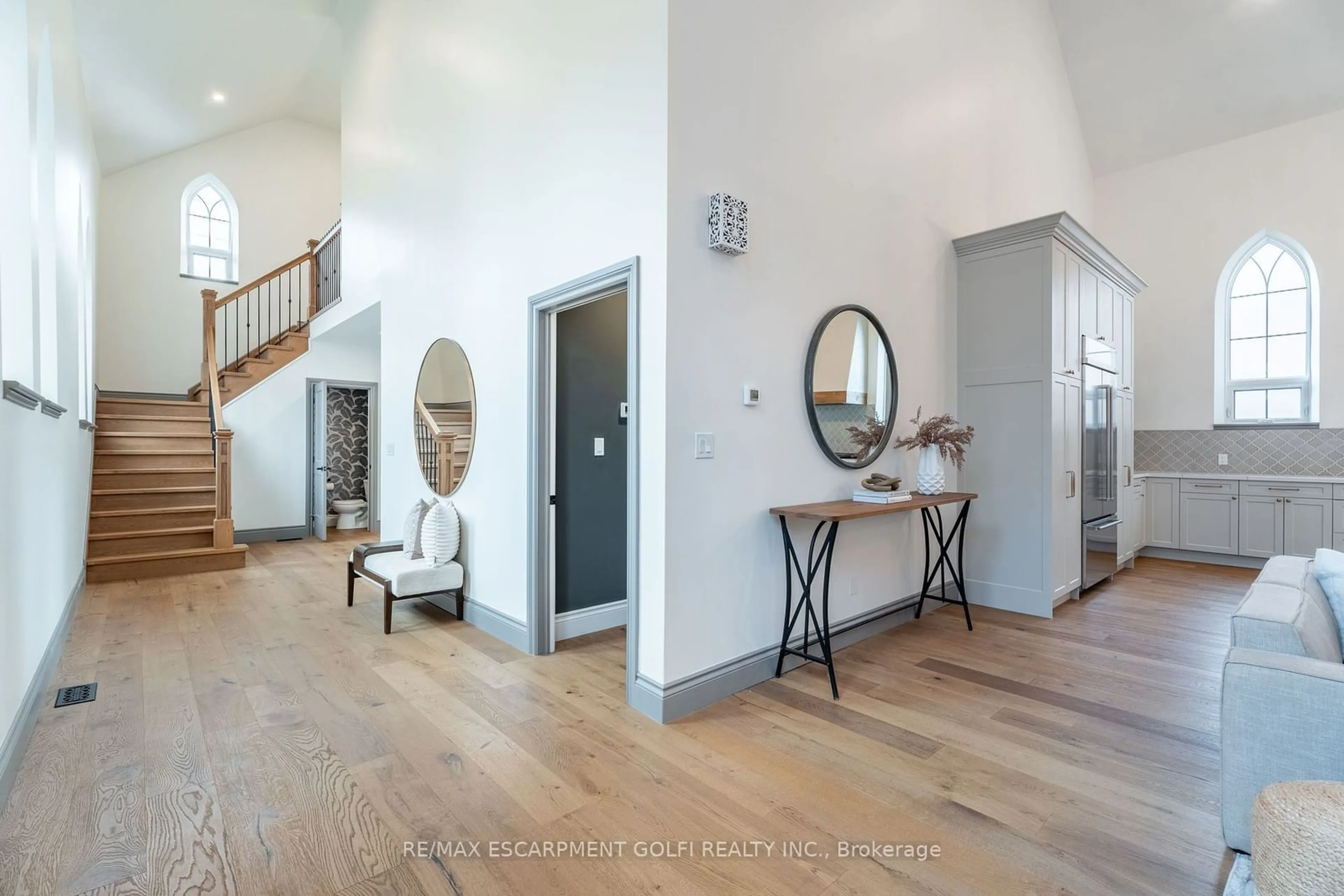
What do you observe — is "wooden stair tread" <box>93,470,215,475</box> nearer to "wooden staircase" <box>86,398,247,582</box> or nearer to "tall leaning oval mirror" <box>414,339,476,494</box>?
"wooden staircase" <box>86,398,247,582</box>

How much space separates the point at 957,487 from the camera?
4648mm

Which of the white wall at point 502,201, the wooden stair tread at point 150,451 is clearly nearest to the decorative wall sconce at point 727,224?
the white wall at point 502,201

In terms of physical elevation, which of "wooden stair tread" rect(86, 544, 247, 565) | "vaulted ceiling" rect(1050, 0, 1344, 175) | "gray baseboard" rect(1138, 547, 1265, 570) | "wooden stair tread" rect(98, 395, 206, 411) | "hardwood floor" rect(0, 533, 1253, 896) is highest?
"vaulted ceiling" rect(1050, 0, 1344, 175)

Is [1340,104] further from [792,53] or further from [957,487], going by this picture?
[792,53]

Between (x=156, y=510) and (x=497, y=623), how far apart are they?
4.36 metres

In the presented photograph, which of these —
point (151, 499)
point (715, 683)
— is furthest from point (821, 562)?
point (151, 499)

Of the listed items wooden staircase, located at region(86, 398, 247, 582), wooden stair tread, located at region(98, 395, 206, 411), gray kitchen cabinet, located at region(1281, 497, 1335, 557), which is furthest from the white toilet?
gray kitchen cabinet, located at region(1281, 497, 1335, 557)

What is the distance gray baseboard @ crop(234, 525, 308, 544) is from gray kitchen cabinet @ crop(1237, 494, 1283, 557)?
10252 mm

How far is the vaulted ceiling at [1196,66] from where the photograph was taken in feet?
17.7

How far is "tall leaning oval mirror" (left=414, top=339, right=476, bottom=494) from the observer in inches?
166

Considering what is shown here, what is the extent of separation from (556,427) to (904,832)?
2.60 m

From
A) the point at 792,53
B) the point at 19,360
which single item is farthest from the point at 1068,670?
the point at 19,360

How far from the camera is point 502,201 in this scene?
3781 millimetres

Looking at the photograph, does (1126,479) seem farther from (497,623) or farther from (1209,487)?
(497,623)
